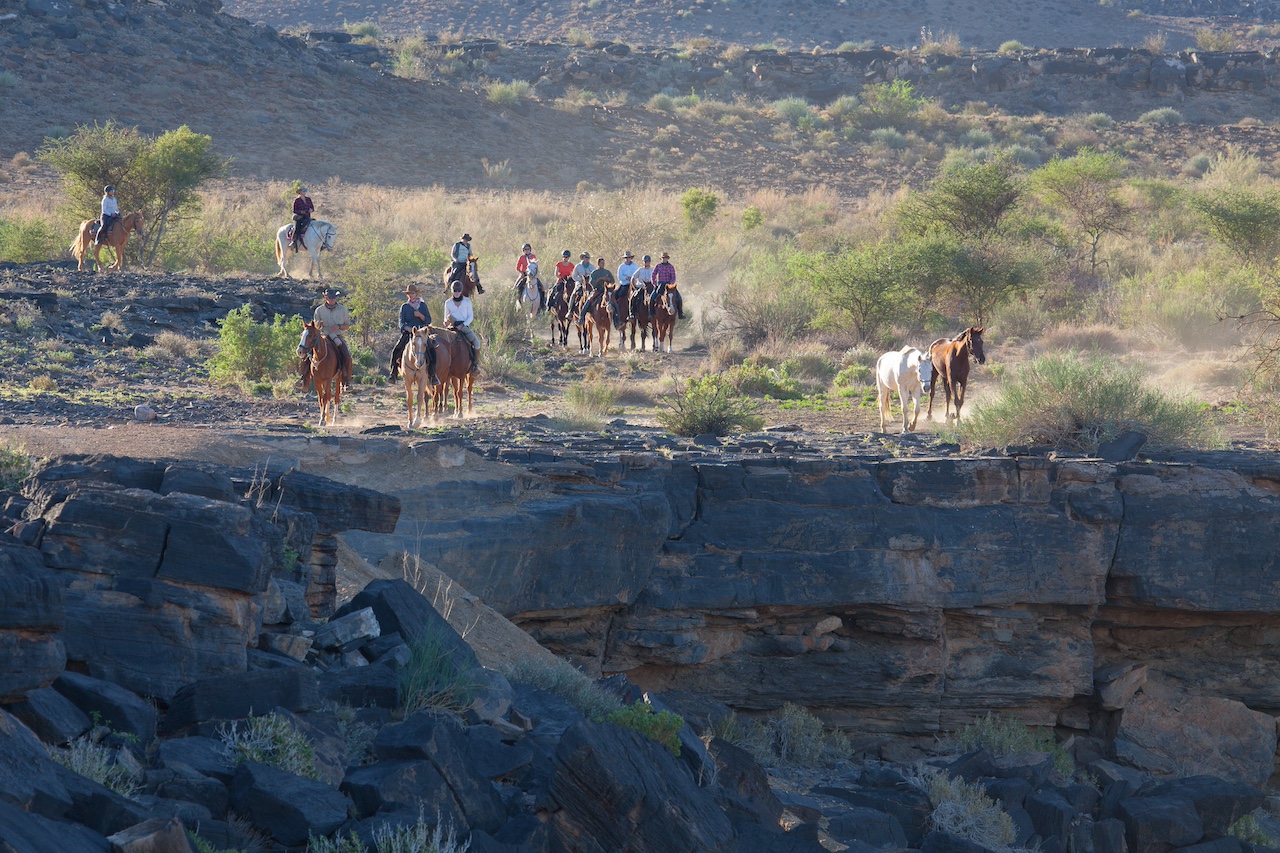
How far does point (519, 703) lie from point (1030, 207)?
33369 mm

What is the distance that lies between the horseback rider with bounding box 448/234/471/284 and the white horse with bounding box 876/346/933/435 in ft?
28.7

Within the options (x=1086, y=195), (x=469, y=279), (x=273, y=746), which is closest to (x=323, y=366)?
(x=469, y=279)

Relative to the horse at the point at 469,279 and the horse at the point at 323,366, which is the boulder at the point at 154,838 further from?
the horse at the point at 469,279

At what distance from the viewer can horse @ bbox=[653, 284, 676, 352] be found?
25.2 m

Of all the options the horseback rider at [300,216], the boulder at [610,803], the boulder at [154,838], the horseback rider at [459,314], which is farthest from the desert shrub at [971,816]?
the horseback rider at [300,216]

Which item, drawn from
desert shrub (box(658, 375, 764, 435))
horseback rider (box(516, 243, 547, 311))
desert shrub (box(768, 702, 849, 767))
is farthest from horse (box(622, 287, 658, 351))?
desert shrub (box(768, 702, 849, 767))

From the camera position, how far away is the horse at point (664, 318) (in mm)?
25203

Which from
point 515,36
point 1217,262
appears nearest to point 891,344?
point 1217,262

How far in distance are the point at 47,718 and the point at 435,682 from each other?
233 cm

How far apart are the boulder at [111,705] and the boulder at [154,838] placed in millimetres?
1266

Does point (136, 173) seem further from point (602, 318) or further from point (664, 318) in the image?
point (664, 318)

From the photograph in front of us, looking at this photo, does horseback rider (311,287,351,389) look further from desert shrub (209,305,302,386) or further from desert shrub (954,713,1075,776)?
desert shrub (954,713,1075,776)

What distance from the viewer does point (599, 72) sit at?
187 ft

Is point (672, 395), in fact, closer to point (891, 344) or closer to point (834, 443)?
point (834, 443)
